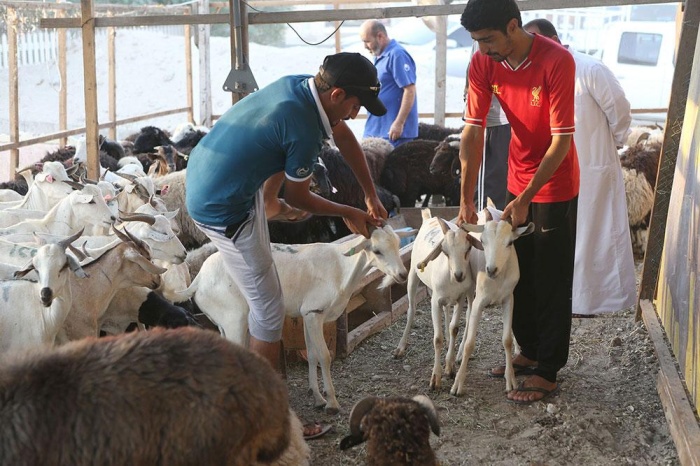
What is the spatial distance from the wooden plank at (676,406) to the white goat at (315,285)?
1.70m

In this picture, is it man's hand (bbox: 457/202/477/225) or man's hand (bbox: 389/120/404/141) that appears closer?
man's hand (bbox: 457/202/477/225)

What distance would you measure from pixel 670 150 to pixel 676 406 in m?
2.25

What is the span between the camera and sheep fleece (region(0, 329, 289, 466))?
2.70 metres

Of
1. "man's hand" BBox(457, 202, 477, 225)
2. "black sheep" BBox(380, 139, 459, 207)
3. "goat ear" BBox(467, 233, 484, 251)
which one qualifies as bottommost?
"black sheep" BBox(380, 139, 459, 207)

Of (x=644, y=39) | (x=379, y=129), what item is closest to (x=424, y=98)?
(x=644, y=39)

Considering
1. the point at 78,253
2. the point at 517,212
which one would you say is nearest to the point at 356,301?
the point at 517,212

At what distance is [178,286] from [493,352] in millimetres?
2387

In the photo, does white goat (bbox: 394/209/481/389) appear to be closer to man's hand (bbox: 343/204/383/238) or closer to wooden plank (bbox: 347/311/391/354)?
wooden plank (bbox: 347/311/391/354)

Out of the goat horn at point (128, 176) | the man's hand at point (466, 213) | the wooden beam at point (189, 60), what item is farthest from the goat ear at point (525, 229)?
the wooden beam at point (189, 60)

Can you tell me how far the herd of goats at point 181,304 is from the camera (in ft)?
9.09

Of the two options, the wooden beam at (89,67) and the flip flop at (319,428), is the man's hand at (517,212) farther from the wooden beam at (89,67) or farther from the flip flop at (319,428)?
the wooden beam at (89,67)

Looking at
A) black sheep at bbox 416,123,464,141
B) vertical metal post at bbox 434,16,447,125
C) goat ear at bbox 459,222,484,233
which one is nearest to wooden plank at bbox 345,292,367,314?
goat ear at bbox 459,222,484,233

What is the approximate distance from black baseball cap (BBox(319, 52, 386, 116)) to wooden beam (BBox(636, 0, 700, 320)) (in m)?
3.02

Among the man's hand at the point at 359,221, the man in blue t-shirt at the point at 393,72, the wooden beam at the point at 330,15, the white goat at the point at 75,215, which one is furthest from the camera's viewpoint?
the man in blue t-shirt at the point at 393,72
